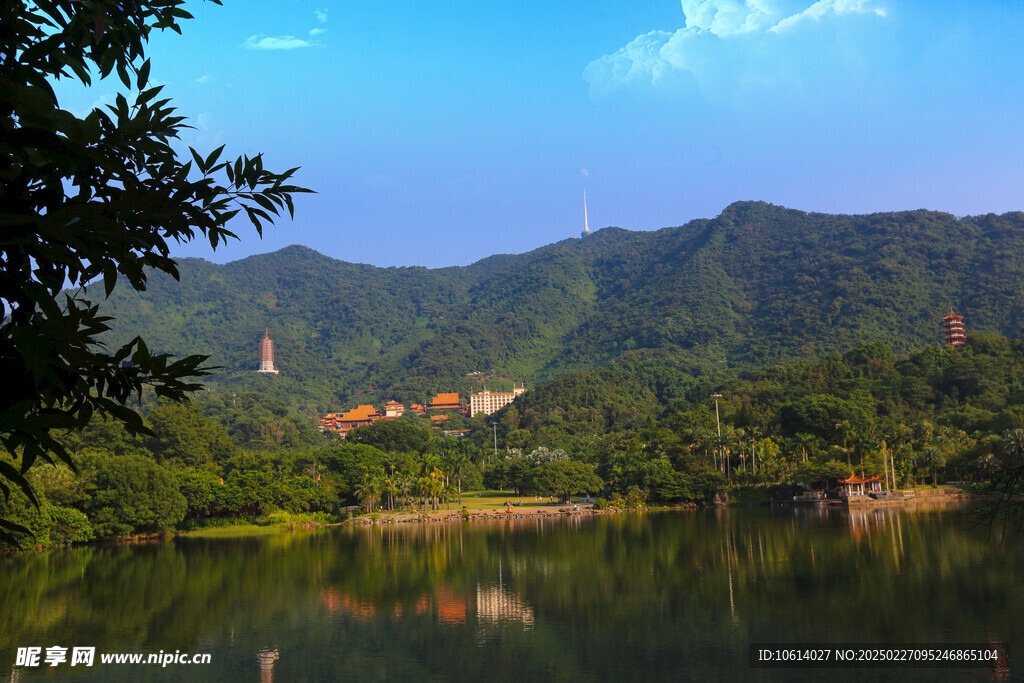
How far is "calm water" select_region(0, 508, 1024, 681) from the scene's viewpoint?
659 inches

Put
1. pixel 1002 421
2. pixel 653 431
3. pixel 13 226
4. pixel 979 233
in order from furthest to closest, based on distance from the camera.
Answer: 1. pixel 979 233
2. pixel 653 431
3. pixel 1002 421
4. pixel 13 226

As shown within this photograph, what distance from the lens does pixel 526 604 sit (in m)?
23.2

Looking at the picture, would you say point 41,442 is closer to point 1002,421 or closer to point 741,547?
point 741,547

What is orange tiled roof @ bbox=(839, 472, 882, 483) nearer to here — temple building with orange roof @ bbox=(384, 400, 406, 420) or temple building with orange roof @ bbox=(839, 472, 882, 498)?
temple building with orange roof @ bbox=(839, 472, 882, 498)

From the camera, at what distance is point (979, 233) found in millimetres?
173875

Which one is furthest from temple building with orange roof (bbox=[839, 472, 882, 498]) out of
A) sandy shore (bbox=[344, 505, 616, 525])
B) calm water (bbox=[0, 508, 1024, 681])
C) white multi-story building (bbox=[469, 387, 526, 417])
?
white multi-story building (bbox=[469, 387, 526, 417])

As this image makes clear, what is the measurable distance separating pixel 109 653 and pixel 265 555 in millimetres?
19318

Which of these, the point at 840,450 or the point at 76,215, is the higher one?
the point at 76,215

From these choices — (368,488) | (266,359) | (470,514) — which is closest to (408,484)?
(368,488)

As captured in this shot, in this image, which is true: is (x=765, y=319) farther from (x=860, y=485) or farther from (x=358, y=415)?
(x=860, y=485)

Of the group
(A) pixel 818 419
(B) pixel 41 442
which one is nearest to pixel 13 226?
(B) pixel 41 442

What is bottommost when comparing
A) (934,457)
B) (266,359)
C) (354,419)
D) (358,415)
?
(934,457)

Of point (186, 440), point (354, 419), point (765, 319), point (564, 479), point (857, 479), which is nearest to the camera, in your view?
point (857, 479)

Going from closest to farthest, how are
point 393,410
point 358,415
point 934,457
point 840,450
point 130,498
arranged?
1. point 130,498
2. point 934,457
3. point 840,450
4. point 358,415
5. point 393,410
